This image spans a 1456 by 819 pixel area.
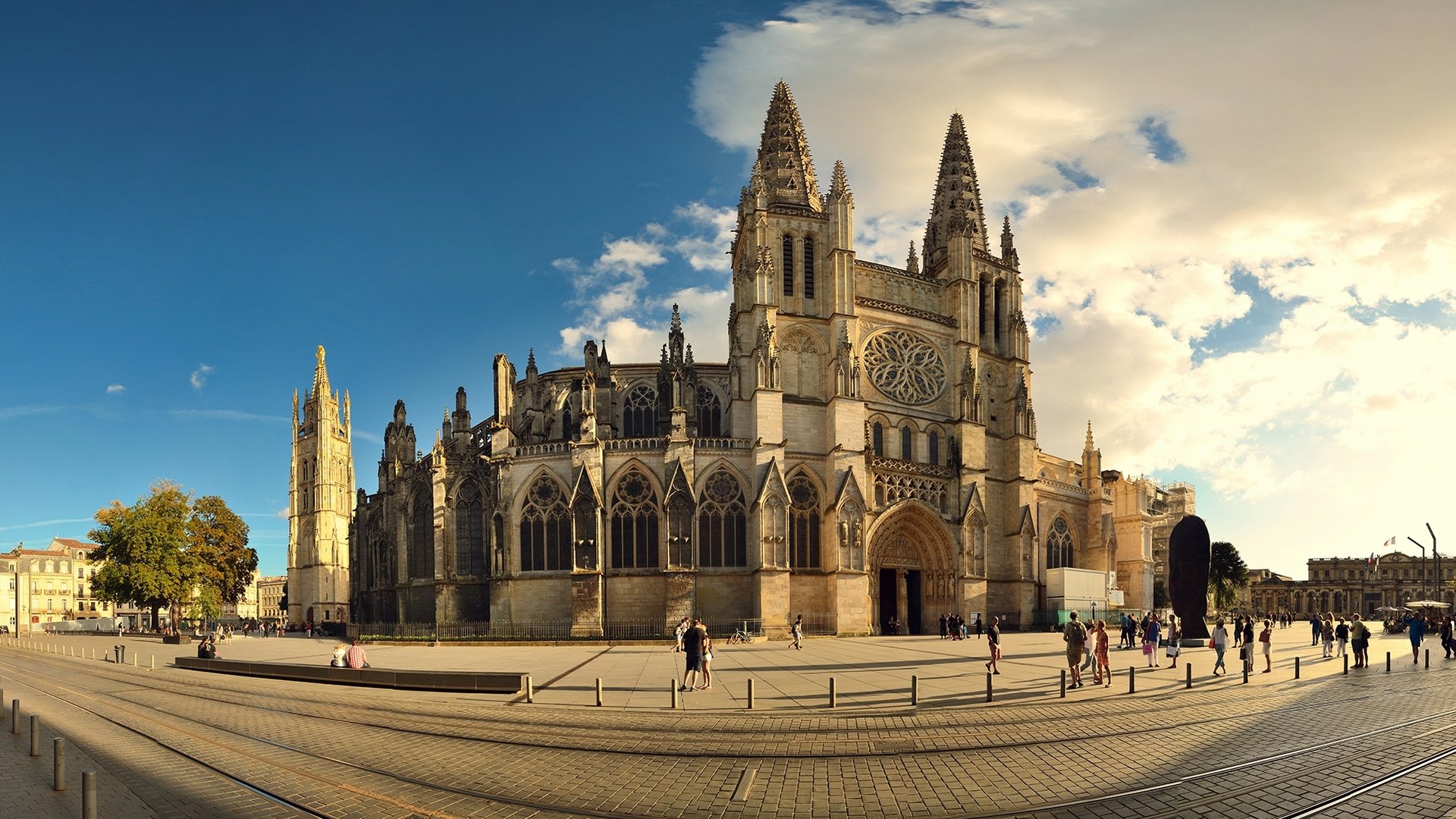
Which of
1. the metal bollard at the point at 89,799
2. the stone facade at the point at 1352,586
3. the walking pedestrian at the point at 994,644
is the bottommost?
the stone facade at the point at 1352,586

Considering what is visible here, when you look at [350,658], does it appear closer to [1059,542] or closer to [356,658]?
[356,658]

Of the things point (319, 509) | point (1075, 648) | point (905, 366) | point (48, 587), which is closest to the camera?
point (1075, 648)

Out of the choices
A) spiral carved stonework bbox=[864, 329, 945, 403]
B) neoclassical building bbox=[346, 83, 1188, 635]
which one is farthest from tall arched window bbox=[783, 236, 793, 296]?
spiral carved stonework bbox=[864, 329, 945, 403]

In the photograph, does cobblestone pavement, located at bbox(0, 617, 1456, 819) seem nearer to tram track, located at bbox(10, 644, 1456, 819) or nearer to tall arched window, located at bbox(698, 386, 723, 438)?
tram track, located at bbox(10, 644, 1456, 819)

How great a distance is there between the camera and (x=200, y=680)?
24281 mm

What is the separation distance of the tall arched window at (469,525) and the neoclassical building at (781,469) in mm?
82

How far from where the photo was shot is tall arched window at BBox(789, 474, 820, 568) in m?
40.5

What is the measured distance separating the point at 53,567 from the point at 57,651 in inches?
2832

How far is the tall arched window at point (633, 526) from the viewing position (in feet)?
129

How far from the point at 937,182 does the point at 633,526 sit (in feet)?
96.8

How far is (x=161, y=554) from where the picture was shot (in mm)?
54250

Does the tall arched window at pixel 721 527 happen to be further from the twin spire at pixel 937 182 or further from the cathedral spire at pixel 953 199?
the cathedral spire at pixel 953 199

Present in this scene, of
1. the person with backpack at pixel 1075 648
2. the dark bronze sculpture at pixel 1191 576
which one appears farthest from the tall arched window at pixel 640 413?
the person with backpack at pixel 1075 648

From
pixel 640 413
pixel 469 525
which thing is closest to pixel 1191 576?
pixel 640 413
